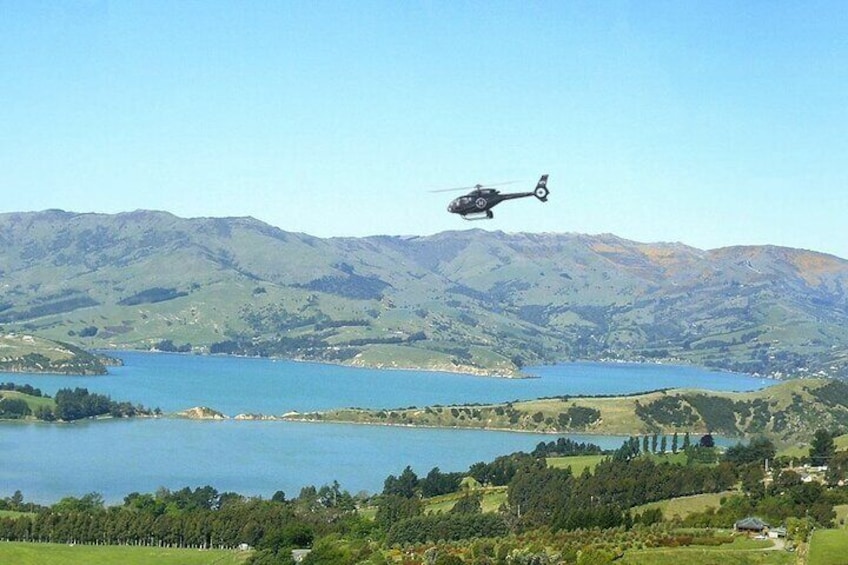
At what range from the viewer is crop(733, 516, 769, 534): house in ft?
144

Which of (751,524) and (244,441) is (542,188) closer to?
(751,524)

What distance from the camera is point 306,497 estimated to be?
68.1 m

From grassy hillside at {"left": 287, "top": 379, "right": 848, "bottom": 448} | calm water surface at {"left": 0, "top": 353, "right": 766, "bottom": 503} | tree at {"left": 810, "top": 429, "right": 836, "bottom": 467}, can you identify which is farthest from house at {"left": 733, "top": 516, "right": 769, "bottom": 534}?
grassy hillside at {"left": 287, "top": 379, "right": 848, "bottom": 448}

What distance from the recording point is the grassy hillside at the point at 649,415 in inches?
4828

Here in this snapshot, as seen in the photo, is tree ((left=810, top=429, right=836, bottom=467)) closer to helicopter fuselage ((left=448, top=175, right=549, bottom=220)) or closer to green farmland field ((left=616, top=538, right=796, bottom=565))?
green farmland field ((left=616, top=538, right=796, bottom=565))

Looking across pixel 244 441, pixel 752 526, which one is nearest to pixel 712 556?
pixel 752 526

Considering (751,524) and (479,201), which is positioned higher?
(479,201)

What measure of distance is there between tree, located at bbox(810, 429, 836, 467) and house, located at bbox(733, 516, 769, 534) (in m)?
24.6

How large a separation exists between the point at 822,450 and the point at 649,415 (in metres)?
55.5

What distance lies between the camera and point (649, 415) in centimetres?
12512

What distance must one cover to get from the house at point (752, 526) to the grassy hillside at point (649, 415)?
76529 millimetres

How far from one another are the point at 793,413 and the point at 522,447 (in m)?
37.5

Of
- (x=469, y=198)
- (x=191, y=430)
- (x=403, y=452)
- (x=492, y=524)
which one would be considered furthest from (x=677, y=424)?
(x=469, y=198)

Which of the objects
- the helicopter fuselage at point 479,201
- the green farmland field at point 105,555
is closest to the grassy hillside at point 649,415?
the green farmland field at point 105,555
